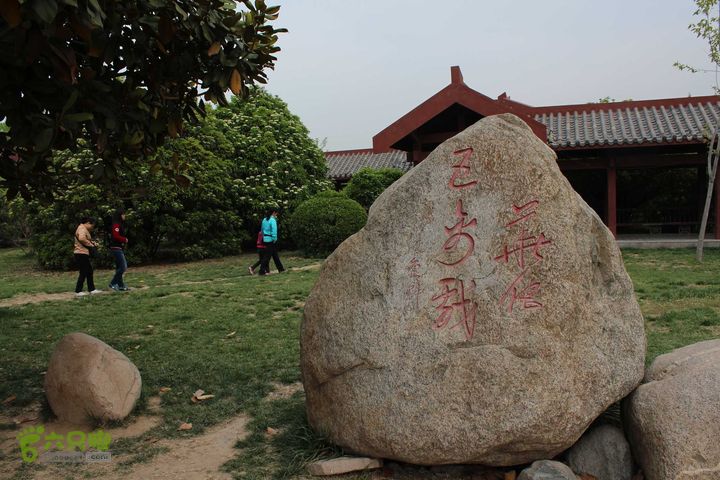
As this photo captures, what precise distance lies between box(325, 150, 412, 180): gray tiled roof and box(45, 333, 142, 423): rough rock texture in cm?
→ 1822

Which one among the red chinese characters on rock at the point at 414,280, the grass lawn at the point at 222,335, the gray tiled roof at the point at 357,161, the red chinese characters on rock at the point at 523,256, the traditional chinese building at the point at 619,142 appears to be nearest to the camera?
the red chinese characters on rock at the point at 523,256

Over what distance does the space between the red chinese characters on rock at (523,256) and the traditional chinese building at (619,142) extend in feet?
35.7

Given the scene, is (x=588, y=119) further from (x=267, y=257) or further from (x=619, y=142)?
(x=267, y=257)

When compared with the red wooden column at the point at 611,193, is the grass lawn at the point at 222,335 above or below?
below

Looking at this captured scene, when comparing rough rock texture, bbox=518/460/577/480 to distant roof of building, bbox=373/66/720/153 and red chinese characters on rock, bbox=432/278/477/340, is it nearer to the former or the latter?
red chinese characters on rock, bbox=432/278/477/340

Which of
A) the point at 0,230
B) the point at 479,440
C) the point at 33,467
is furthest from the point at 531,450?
the point at 0,230

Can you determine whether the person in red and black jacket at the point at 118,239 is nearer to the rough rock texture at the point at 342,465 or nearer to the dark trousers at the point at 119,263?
the dark trousers at the point at 119,263

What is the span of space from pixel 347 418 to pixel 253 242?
57.9 ft

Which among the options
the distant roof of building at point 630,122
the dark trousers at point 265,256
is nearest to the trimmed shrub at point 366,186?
the distant roof of building at point 630,122

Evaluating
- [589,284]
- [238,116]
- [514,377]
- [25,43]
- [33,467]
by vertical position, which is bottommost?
[33,467]

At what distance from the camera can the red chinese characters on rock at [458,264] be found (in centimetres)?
405

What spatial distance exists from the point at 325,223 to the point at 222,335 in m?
9.10

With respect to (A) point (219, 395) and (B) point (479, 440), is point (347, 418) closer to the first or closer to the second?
(B) point (479, 440)

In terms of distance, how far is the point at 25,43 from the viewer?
10.6 ft
